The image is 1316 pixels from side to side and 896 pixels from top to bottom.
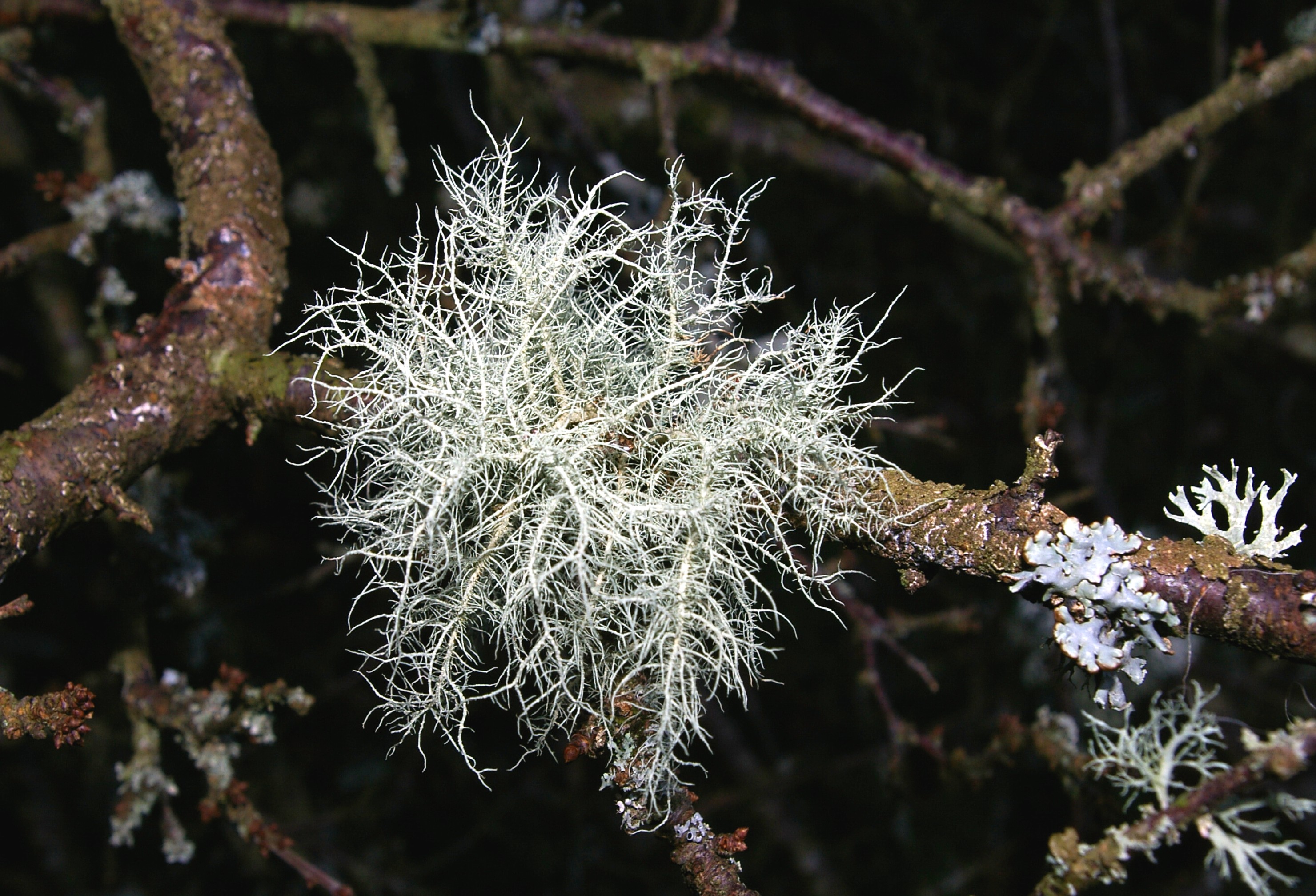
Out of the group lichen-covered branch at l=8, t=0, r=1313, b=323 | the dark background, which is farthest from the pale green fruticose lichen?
lichen-covered branch at l=8, t=0, r=1313, b=323

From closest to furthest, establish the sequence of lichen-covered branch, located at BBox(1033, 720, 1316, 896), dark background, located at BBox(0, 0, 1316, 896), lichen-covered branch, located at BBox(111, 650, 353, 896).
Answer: lichen-covered branch, located at BBox(1033, 720, 1316, 896) < lichen-covered branch, located at BBox(111, 650, 353, 896) < dark background, located at BBox(0, 0, 1316, 896)

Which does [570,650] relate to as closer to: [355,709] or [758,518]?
[758,518]

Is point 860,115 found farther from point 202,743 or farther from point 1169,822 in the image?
point 202,743

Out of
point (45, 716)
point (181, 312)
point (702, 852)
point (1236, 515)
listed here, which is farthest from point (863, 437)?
point (45, 716)

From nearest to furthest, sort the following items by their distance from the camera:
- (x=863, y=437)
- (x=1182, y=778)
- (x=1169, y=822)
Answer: (x=1169, y=822) < (x=1182, y=778) < (x=863, y=437)

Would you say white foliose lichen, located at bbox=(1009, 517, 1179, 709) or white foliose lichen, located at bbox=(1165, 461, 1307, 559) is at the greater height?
white foliose lichen, located at bbox=(1165, 461, 1307, 559)

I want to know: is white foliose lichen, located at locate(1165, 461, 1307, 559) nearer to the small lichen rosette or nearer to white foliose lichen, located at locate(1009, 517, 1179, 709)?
white foliose lichen, located at locate(1009, 517, 1179, 709)

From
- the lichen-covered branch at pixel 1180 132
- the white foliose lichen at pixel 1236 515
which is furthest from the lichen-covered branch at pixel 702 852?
the lichen-covered branch at pixel 1180 132
